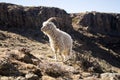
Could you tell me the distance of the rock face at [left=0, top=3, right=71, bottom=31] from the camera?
62.4 metres

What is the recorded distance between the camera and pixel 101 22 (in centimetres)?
8625

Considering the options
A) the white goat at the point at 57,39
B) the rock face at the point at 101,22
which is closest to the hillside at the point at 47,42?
the rock face at the point at 101,22

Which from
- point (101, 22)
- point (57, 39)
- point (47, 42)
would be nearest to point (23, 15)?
point (47, 42)

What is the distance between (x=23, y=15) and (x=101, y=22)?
28.3 meters

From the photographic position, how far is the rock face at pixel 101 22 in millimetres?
81525

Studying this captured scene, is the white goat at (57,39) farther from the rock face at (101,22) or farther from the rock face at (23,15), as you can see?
the rock face at (101,22)

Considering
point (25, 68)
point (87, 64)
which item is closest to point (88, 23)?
point (87, 64)

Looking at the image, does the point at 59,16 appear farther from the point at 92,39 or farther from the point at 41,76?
the point at 41,76

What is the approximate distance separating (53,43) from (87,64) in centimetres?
193

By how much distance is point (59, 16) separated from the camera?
72.0 m

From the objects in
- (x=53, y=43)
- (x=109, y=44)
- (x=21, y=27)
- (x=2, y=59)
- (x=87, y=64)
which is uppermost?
(x=2, y=59)

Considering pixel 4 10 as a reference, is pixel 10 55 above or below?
above

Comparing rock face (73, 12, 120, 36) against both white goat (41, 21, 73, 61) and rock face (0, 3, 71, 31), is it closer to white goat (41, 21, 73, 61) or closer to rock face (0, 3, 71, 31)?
rock face (0, 3, 71, 31)

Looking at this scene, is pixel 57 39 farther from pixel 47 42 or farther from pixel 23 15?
pixel 23 15
